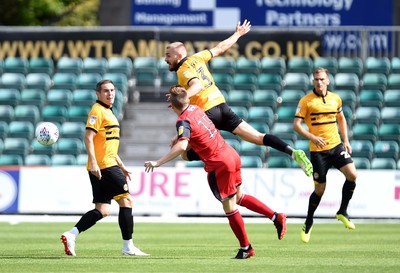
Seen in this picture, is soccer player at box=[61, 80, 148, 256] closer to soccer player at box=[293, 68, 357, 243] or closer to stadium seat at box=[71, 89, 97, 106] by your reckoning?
soccer player at box=[293, 68, 357, 243]

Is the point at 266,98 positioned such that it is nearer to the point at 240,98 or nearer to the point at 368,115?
the point at 240,98

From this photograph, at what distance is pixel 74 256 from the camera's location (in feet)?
40.3

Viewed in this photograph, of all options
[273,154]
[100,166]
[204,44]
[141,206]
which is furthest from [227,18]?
[100,166]

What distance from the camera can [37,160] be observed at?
23969 mm

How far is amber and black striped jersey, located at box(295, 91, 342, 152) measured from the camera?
15438 mm

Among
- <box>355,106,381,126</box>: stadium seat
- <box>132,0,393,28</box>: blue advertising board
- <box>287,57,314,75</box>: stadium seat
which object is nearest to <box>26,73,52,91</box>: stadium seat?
<box>132,0,393,28</box>: blue advertising board

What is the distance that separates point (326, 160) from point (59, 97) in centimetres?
1194

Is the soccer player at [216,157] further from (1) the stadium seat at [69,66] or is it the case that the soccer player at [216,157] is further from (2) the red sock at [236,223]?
(1) the stadium seat at [69,66]

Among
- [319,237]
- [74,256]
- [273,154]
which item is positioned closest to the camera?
[74,256]

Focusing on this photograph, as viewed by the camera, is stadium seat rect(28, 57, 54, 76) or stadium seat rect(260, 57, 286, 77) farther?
stadium seat rect(28, 57, 54, 76)

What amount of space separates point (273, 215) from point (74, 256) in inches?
96.4

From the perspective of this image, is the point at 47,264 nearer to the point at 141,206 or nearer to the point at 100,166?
the point at 100,166

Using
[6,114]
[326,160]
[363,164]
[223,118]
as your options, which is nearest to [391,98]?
[363,164]

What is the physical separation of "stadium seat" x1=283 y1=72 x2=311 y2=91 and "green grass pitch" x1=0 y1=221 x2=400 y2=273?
676 cm
